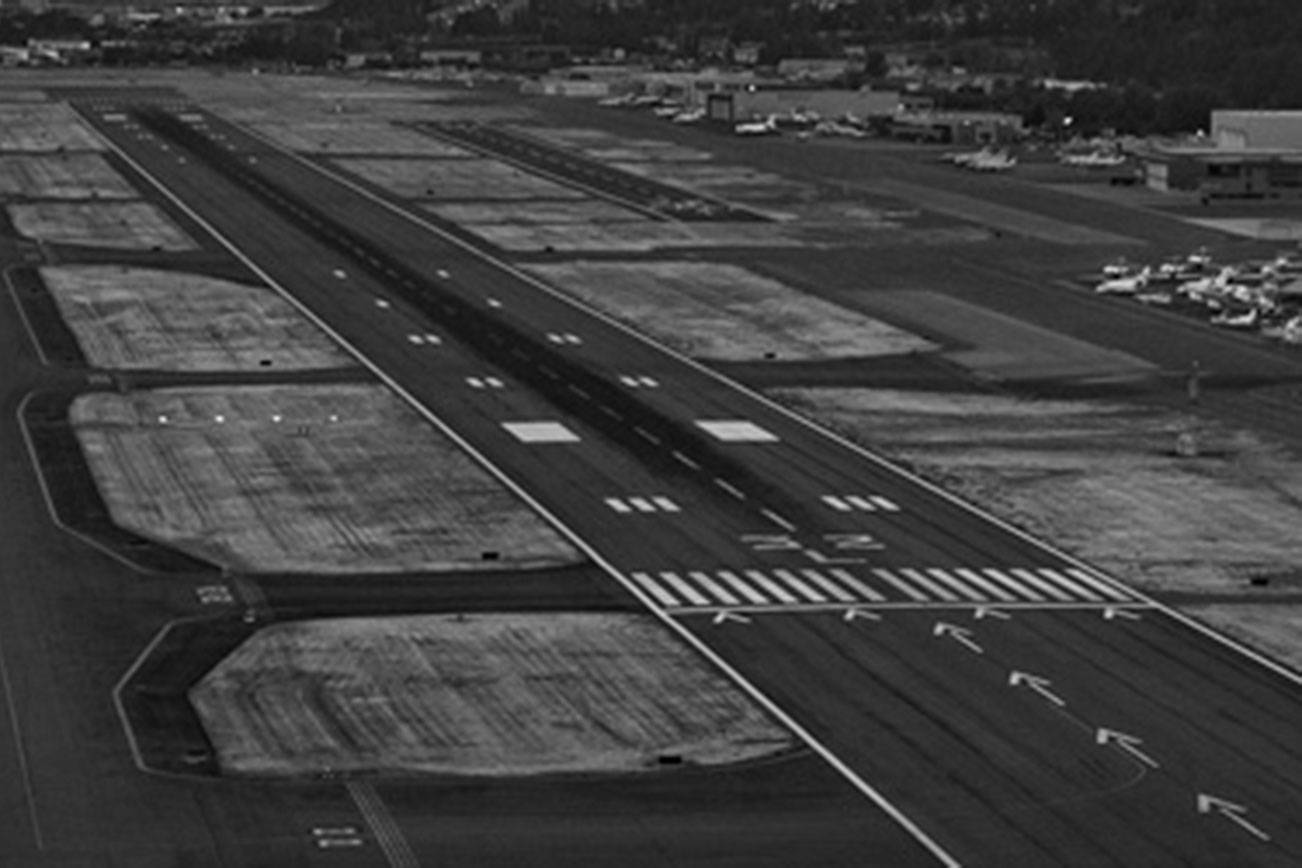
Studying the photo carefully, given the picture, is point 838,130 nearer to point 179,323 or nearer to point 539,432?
point 179,323

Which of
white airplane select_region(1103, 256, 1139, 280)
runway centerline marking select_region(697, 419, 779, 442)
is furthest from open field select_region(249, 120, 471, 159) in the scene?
runway centerline marking select_region(697, 419, 779, 442)

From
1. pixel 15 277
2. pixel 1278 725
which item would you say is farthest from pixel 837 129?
pixel 1278 725

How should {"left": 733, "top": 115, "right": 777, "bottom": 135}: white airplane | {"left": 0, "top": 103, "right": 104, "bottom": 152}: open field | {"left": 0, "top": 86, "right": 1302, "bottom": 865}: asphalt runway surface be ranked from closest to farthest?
{"left": 0, "top": 86, "right": 1302, "bottom": 865}: asphalt runway surface → {"left": 0, "top": 103, "right": 104, "bottom": 152}: open field → {"left": 733, "top": 115, "right": 777, "bottom": 135}: white airplane

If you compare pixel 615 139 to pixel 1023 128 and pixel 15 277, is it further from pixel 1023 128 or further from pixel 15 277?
pixel 15 277

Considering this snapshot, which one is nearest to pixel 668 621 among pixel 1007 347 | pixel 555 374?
pixel 555 374

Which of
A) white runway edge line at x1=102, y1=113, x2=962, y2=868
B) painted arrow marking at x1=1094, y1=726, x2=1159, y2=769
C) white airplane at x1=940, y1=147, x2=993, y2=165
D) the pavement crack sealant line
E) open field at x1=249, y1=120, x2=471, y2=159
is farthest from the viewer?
open field at x1=249, y1=120, x2=471, y2=159

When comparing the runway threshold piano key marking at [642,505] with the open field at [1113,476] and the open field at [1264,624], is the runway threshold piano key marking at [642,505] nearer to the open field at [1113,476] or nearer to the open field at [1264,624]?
the open field at [1113,476]

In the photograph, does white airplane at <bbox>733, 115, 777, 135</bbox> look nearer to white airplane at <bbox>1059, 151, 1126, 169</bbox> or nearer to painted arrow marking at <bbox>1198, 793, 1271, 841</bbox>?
white airplane at <bbox>1059, 151, 1126, 169</bbox>
